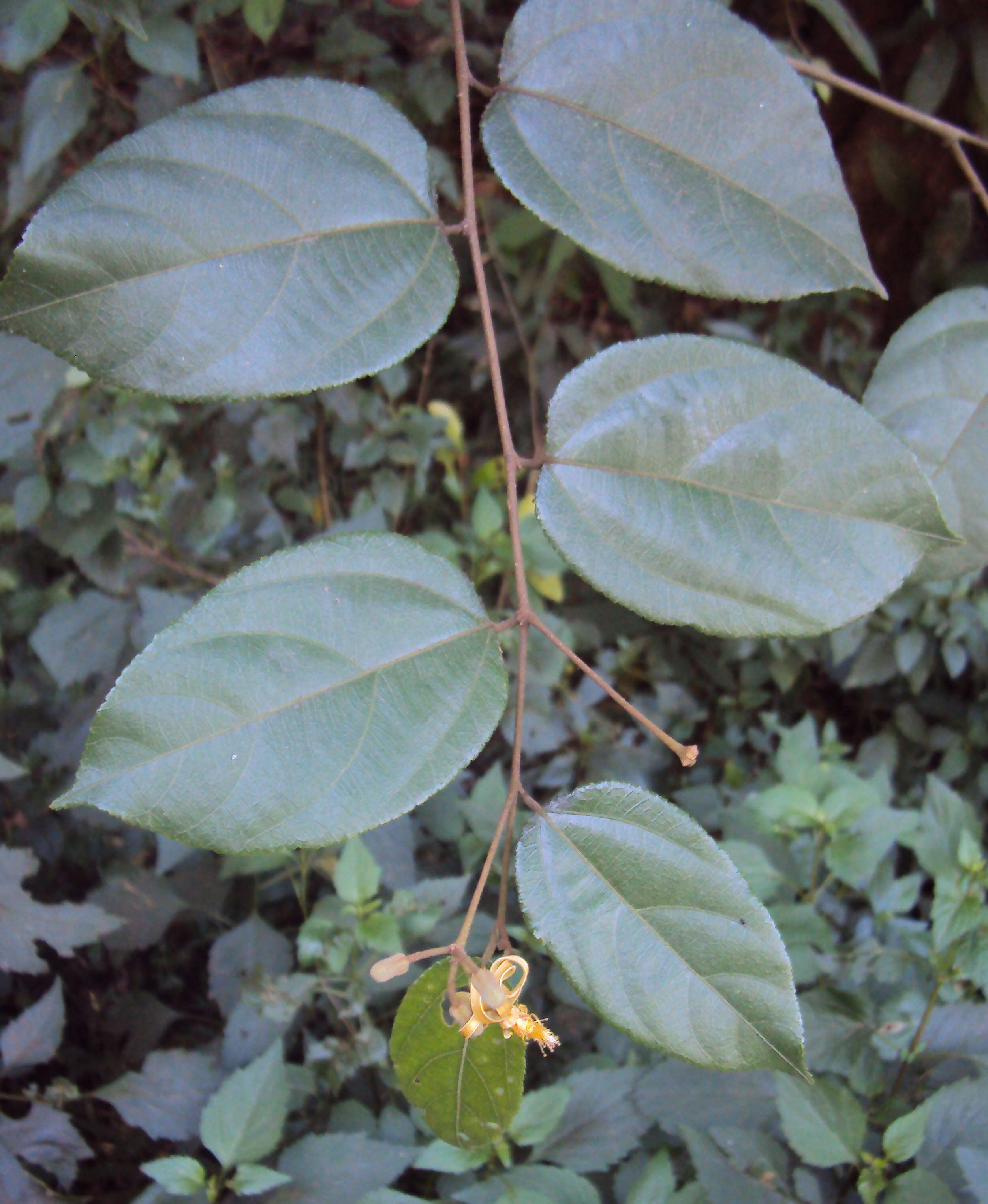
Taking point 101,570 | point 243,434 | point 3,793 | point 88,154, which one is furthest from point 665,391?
point 3,793

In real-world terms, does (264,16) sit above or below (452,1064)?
above

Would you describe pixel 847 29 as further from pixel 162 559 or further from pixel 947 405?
pixel 162 559

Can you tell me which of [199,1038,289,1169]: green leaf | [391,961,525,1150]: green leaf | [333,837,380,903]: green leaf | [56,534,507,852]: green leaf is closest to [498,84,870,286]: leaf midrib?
[56,534,507,852]: green leaf

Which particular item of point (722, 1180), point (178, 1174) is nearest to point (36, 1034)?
point (178, 1174)

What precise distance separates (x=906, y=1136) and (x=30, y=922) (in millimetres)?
936

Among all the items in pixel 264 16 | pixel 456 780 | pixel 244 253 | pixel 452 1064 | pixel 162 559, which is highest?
pixel 264 16

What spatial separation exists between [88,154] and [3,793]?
105 cm

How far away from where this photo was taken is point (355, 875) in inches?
37.1

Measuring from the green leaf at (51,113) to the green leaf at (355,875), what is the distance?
2.72ft

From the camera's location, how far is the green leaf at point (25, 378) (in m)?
1.00

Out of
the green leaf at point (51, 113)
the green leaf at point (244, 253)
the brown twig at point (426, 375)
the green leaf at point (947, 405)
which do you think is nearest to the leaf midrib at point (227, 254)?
the green leaf at point (244, 253)

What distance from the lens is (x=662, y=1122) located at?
0.91m

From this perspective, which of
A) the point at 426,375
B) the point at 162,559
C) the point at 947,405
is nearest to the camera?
the point at 947,405

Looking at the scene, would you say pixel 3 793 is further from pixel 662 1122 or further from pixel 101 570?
pixel 662 1122
